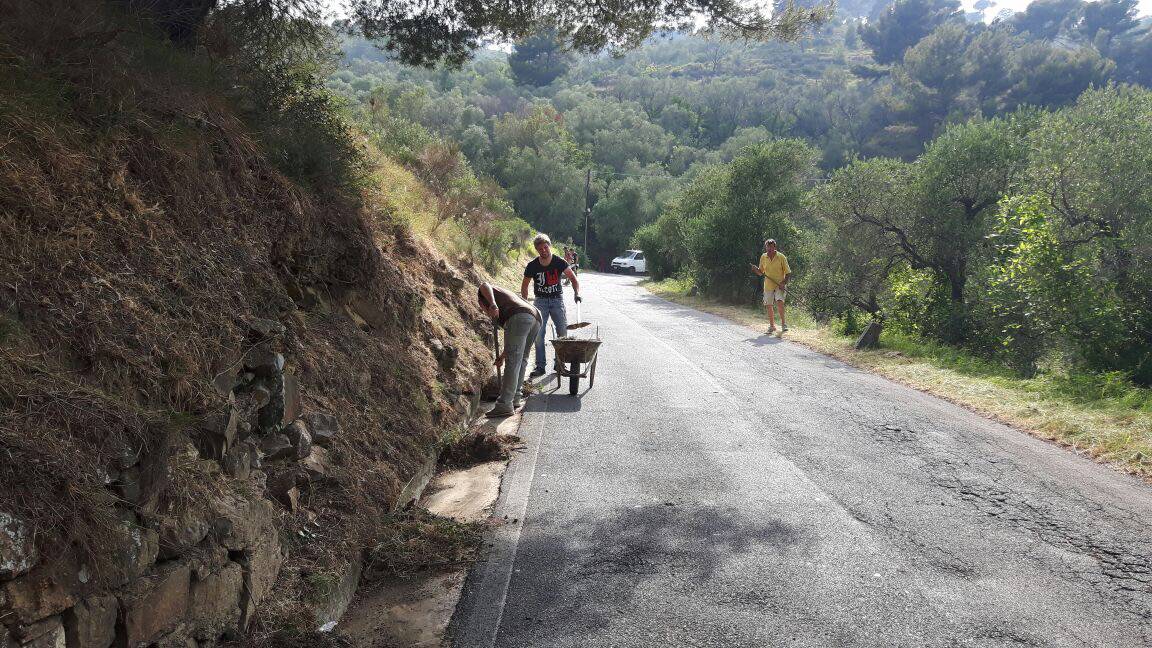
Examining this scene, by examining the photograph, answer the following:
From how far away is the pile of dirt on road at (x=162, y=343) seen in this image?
2781 mm

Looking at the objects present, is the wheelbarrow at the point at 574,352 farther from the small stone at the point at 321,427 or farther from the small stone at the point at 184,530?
the small stone at the point at 184,530

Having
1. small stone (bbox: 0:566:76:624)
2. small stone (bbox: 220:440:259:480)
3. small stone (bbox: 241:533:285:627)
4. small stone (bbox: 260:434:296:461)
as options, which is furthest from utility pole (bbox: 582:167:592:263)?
small stone (bbox: 0:566:76:624)

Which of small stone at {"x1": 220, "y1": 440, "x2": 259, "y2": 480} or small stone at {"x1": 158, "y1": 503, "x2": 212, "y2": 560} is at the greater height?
small stone at {"x1": 220, "y1": 440, "x2": 259, "y2": 480}

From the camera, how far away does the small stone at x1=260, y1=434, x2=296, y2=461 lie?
14.1ft

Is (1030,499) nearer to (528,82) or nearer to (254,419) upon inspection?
(254,419)

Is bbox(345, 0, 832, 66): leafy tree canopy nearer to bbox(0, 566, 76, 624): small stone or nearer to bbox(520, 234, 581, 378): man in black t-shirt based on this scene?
bbox(520, 234, 581, 378): man in black t-shirt

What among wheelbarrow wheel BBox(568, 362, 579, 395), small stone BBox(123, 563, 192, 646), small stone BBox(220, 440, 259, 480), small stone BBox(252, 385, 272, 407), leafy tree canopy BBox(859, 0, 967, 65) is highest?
leafy tree canopy BBox(859, 0, 967, 65)

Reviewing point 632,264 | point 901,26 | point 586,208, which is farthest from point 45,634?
point 901,26

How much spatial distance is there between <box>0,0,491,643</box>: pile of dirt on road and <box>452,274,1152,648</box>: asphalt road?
1186 millimetres

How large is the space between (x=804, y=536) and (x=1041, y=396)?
616 cm

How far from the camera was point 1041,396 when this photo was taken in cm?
931

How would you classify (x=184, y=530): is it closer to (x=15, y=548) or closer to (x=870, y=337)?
(x=15, y=548)

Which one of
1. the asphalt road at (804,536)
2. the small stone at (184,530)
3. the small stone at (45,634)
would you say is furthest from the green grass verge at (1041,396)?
the small stone at (45,634)

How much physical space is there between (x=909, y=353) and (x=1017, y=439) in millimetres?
6390
